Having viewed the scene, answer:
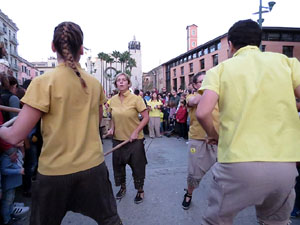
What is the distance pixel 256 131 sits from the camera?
1.38 metres

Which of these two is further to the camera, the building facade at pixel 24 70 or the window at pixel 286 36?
the building facade at pixel 24 70

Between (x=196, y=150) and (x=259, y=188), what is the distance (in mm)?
1774

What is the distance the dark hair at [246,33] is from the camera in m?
1.55

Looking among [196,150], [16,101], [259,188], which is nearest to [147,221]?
[196,150]

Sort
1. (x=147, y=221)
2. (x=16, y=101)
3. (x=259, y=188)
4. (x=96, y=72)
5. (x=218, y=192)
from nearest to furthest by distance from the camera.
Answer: (x=259, y=188)
(x=218, y=192)
(x=147, y=221)
(x=16, y=101)
(x=96, y=72)

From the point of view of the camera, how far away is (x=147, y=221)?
288 cm

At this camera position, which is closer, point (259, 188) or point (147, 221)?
point (259, 188)

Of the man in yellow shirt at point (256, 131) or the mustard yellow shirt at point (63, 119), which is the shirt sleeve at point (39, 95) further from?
the man in yellow shirt at point (256, 131)

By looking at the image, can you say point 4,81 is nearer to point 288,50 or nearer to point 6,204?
point 6,204

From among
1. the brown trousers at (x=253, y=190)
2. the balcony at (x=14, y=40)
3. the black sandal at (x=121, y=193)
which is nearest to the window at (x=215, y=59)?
the black sandal at (x=121, y=193)

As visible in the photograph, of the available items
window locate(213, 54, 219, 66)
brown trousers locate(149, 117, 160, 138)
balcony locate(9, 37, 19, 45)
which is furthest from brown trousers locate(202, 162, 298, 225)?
balcony locate(9, 37, 19, 45)

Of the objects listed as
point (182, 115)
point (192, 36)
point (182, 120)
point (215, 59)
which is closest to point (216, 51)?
point (215, 59)

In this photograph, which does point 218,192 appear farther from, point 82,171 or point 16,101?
point 16,101

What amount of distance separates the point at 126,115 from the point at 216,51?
3061 cm
